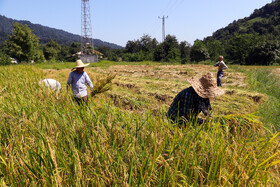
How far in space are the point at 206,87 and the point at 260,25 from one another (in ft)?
312

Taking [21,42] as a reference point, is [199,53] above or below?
below

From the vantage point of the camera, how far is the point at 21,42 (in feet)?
114

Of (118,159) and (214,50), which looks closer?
(118,159)

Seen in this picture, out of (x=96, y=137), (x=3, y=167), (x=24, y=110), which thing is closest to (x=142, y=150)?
(x=96, y=137)

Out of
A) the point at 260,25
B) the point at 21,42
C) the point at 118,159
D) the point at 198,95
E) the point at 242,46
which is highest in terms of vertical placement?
the point at 260,25

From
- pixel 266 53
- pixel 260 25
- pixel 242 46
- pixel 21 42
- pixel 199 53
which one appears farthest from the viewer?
pixel 260 25

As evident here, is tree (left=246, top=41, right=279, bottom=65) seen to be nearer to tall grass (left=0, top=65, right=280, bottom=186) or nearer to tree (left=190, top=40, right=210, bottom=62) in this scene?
tree (left=190, top=40, right=210, bottom=62)

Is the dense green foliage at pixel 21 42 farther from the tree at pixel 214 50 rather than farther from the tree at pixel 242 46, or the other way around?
the tree at pixel 242 46

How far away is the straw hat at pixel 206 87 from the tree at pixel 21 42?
130 ft

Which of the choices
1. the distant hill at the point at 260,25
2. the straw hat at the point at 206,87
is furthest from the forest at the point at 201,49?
the straw hat at the point at 206,87

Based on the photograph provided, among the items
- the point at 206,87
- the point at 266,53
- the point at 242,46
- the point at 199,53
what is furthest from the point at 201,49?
the point at 206,87

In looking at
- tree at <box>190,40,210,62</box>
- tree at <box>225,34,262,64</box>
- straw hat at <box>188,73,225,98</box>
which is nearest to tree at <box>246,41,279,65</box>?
tree at <box>225,34,262,64</box>

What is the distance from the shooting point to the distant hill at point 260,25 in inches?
2812

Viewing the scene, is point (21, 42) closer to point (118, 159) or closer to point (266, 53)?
point (118, 159)
